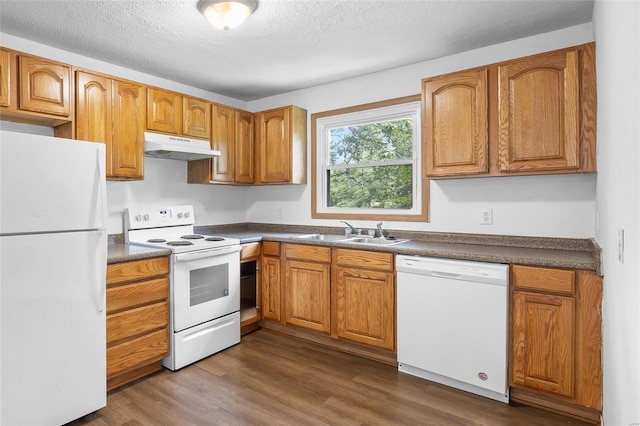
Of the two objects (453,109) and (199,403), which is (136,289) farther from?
(453,109)

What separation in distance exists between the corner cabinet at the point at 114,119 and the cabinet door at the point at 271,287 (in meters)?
1.37

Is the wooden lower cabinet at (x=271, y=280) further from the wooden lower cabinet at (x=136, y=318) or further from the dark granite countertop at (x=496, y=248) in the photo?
the wooden lower cabinet at (x=136, y=318)

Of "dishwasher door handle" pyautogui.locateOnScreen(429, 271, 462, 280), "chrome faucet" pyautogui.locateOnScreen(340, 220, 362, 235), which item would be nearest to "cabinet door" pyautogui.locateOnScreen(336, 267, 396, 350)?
"dishwasher door handle" pyautogui.locateOnScreen(429, 271, 462, 280)

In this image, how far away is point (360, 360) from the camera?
292cm

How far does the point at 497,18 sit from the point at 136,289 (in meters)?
3.05

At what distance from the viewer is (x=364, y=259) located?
2.87 meters

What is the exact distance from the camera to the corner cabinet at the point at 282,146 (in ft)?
12.2

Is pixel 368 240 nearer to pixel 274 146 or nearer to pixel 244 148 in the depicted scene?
pixel 274 146

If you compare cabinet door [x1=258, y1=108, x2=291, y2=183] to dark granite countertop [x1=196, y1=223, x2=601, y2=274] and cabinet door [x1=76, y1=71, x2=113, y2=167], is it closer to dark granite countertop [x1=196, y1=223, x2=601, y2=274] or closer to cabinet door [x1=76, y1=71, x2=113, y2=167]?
dark granite countertop [x1=196, y1=223, x2=601, y2=274]

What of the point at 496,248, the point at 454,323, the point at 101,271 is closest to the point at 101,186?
the point at 101,271

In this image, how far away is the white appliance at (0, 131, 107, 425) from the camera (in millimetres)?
1837

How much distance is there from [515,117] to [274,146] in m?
2.25

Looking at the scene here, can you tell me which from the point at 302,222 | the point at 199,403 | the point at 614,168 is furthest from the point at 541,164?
the point at 199,403

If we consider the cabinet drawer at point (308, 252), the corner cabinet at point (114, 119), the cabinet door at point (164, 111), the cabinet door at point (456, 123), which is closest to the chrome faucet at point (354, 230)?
the cabinet drawer at point (308, 252)
